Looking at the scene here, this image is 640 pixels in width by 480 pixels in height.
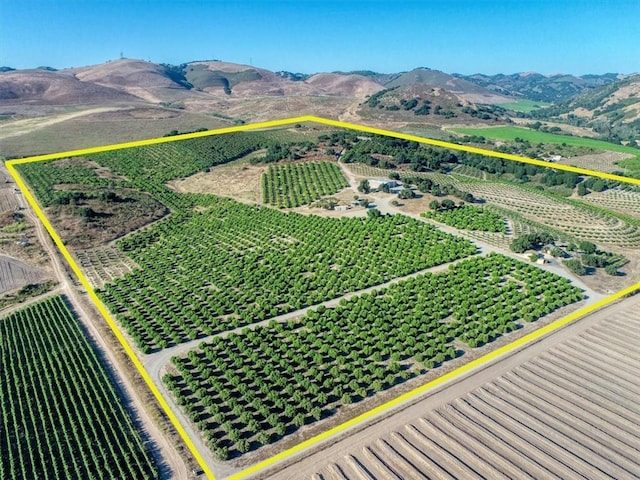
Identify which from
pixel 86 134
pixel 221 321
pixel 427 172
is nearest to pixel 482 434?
pixel 221 321

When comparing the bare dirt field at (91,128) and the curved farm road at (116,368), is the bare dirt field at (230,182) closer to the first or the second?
the curved farm road at (116,368)

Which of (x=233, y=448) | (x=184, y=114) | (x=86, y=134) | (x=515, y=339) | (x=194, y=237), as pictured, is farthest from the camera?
(x=184, y=114)

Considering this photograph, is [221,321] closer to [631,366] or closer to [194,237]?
[194,237]

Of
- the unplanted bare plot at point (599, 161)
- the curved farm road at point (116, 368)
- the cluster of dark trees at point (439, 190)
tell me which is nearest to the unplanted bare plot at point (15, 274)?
the curved farm road at point (116, 368)

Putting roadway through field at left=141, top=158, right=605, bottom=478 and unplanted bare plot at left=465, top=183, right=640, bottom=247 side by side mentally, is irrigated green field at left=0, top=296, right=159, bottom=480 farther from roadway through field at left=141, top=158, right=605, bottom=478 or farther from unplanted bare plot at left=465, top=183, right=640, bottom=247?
unplanted bare plot at left=465, top=183, right=640, bottom=247

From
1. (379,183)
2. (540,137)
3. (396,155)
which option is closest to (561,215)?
(379,183)

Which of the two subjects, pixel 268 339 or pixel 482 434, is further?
pixel 268 339

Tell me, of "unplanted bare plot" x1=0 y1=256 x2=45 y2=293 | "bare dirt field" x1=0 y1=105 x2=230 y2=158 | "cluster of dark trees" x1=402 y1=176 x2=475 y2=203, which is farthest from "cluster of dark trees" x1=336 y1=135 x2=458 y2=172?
"unplanted bare plot" x1=0 y1=256 x2=45 y2=293

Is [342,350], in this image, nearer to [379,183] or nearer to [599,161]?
[379,183]
